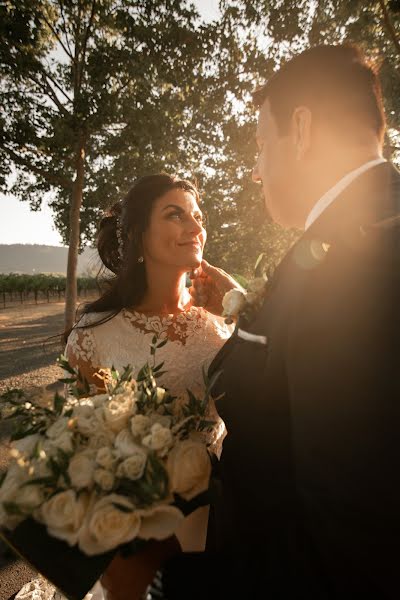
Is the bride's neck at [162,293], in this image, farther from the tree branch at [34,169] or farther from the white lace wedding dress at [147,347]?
the tree branch at [34,169]

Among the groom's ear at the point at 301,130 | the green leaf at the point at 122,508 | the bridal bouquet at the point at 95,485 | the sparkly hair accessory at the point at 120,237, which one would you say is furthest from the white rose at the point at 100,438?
the sparkly hair accessory at the point at 120,237

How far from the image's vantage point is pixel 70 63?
36.1 feet

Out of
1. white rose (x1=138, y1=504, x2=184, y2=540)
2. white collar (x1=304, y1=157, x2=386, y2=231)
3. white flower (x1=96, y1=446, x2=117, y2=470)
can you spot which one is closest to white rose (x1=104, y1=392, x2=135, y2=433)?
white flower (x1=96, y1=446, x2=117, y2=470)

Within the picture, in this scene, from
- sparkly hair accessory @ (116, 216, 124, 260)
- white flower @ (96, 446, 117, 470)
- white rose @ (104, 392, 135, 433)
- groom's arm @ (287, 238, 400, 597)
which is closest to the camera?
groom's arm @ (287, 238, 400, 597)

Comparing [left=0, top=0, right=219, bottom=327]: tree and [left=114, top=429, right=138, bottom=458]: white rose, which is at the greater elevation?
[left=0, top=0, right=219, bottom=327]: tree

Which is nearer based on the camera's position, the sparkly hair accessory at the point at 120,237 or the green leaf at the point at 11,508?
the green leaf at the point at 11,508

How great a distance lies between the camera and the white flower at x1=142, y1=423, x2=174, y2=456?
55.4 inches

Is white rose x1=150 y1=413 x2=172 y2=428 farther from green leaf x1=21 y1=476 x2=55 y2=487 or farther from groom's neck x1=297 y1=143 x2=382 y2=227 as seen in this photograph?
groom's neck x1=297 y1=143 x2=382 y2=227

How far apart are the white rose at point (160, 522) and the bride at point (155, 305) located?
1232mm

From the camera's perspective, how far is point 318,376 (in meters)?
1.14

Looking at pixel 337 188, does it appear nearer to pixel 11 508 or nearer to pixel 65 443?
pixel 65 443

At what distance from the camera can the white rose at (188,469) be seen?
142cm

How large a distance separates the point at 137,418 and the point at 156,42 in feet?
32.2

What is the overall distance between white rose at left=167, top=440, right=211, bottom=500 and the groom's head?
1.01 m
